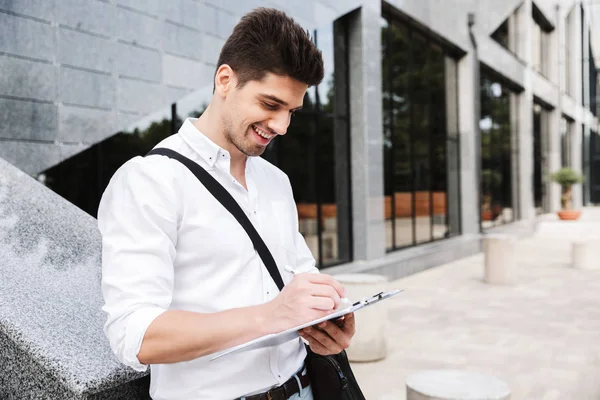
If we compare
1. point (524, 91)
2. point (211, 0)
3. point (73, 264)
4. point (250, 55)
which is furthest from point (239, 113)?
point (524, 91)

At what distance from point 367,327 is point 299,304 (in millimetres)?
5671

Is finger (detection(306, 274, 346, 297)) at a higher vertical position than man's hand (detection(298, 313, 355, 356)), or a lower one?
higher

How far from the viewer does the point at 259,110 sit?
187 centimetres

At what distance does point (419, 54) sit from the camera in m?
16.0

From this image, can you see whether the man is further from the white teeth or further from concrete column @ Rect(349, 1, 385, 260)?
concrete column @ Rect(349, 1, 385, 260)

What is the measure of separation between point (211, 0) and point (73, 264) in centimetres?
607

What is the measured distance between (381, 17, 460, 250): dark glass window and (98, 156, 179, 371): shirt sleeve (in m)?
12.6

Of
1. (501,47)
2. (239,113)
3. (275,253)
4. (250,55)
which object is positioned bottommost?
(275,253)

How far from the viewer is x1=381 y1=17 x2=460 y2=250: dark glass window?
1444cm

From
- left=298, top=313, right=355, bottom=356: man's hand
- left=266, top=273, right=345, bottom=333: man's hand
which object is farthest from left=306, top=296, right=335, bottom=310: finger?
left=298, top=313, right=355, bottom=356: man's hand

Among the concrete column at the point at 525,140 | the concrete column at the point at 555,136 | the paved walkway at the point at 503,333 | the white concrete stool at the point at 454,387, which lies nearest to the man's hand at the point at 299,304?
the white concrete stool at the point at 454,387

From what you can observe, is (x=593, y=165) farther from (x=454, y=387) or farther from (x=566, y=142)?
(x=454, y=387)

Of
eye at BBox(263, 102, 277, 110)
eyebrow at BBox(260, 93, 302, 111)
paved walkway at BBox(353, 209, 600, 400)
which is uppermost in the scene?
eyebrow at BBox(260, 93, 302, 111)

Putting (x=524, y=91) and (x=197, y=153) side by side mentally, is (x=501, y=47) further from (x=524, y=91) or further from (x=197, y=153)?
(x=197, y=153)
